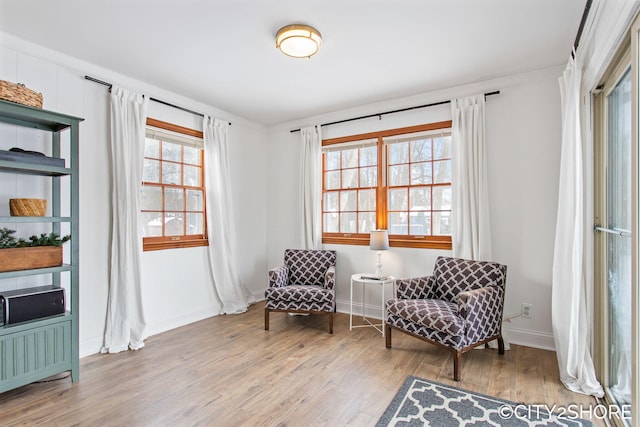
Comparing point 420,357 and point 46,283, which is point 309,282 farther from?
point 46,283

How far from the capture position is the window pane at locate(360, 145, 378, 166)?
14.1 ft

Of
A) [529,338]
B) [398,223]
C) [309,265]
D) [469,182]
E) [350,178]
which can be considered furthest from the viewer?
[350,178]

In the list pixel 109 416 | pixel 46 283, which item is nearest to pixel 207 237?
pixel 46 283

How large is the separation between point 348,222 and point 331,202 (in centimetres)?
39

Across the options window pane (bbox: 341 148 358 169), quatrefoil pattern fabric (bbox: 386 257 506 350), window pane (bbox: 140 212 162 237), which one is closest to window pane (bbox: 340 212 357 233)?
window pane (bbox: 341 148 358 169)

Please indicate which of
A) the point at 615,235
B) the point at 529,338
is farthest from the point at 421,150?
the point at 529,338

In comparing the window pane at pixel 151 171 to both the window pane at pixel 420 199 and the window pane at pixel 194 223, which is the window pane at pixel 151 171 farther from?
the window pane at pixel 420 199

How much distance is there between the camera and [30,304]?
2385mm

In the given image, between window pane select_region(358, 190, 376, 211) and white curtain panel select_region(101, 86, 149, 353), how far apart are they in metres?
2.63

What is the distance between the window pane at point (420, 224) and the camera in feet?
12.8

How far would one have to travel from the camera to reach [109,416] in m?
2.11

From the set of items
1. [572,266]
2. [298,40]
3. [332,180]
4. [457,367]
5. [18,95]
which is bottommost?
[457,367]

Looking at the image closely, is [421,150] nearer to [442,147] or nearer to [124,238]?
→ [442,147]

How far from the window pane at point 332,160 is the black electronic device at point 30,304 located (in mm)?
3286
